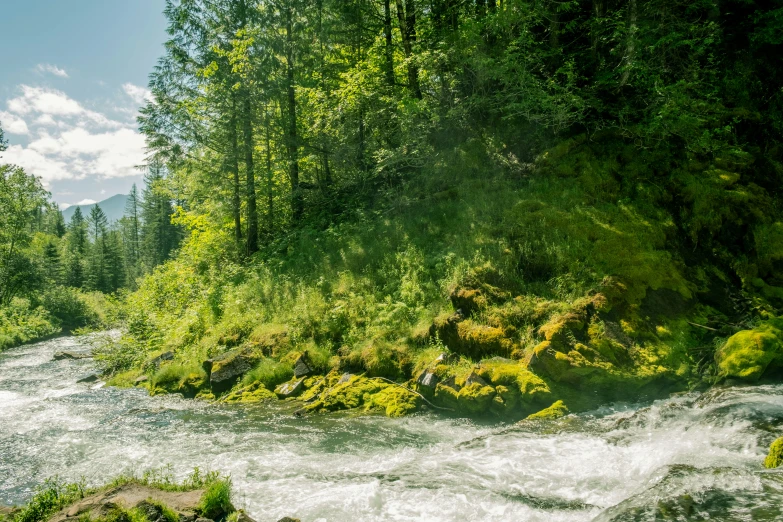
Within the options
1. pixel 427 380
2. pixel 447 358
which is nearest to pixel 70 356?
pixel 427 380

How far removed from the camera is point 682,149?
12266 mm

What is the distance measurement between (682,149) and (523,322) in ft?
23.2

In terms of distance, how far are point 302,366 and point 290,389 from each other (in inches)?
26.1

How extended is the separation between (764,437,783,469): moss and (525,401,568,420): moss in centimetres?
273

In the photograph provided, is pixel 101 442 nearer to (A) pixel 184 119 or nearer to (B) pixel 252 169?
(B) pixel 252 169

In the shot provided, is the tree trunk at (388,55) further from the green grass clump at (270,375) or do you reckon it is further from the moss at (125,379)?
the moss at (125,379)

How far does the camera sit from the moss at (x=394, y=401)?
8.55 m

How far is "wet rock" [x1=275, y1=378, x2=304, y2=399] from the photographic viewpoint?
33.9 feet

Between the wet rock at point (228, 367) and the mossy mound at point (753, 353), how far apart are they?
31.6ft

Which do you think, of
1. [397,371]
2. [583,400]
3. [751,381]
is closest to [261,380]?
[397,371]

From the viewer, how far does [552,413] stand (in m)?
7.43

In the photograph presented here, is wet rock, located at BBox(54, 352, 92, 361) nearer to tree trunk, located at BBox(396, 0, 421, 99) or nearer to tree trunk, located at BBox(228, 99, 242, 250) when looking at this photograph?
tree trunk, located at BBox(228, 99, 242, 250)

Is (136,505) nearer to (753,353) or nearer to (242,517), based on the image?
(242,517)

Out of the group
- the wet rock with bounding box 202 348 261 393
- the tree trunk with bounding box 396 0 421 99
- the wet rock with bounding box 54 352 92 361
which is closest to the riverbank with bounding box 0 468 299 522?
the wet rock with bounding box 202 348 261 393
